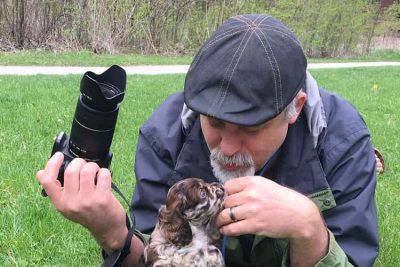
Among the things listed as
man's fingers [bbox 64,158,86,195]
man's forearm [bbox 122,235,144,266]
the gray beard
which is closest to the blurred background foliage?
man's forearm [bbox 122,235,144,266]

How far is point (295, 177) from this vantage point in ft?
9.72

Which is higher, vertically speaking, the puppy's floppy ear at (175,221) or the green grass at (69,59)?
the puppy's floppy ear at (175,221)

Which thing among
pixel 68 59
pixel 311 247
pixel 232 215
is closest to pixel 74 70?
pixel 68 59

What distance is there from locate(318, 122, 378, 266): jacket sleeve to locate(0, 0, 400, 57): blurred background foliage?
17132 mm

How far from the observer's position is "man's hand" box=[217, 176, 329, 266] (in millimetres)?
2348

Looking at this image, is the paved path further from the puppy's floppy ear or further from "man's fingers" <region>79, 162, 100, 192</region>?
"man's fingers" <region>79, 162, 100, 192</region>

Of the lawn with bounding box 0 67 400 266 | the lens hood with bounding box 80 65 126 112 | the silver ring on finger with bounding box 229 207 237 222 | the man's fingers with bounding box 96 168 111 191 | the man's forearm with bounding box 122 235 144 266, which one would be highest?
the lens hood with bounding box 80 65 126 112

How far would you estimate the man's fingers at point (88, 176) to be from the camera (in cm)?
228

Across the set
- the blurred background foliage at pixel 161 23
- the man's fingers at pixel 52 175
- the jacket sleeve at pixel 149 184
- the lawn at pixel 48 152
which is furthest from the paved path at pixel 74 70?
the man's fingers at pixel 52 175

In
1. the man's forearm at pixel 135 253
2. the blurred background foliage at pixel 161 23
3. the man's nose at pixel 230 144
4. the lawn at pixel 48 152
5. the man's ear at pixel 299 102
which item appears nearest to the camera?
the man's nose at pixel 230 144

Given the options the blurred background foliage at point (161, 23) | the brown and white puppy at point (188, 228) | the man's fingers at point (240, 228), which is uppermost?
the man's fingers at point (240, 228)

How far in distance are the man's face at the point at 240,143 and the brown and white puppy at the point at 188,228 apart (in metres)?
0.13

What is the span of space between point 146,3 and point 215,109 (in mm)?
20276

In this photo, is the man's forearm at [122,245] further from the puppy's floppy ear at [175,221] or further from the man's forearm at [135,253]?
the puppy's floppy ear at [175,221]
